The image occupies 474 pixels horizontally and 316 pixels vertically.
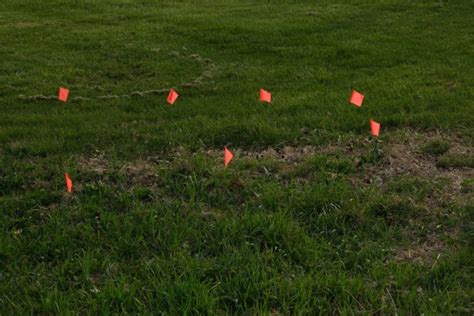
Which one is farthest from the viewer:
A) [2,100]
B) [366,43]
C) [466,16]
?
[466,16]

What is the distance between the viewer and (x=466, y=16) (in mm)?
10570

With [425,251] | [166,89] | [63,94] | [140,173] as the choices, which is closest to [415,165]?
[425,251]

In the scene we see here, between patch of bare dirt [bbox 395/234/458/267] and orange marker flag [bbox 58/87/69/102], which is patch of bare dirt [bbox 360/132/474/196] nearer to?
patch of bare dirt [bbox 395/234/458/267]

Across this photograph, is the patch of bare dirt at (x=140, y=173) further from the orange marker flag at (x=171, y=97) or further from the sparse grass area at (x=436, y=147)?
the sparse grass area at (x=436, y=147)

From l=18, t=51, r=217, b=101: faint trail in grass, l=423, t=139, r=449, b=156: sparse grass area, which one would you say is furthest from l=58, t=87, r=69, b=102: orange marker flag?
l=423, t=139, r=449, b=156: sparse grass area

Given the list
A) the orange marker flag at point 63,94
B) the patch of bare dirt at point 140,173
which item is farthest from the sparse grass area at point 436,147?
the orange marker flag at point 63,94

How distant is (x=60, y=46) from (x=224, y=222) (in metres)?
6.40

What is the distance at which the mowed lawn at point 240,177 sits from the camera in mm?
3264

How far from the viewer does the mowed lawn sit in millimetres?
3264

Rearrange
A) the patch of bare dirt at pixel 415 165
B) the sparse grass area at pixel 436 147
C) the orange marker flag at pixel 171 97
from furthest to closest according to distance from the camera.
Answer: the orange marker flag at pixel 171 97, the sparse grass area at pixel 436 147, the patch of bare dirt at pixel 415 165

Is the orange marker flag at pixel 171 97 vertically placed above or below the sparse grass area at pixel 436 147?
above

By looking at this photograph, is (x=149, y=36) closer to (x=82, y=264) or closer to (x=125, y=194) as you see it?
(x=125, y=194)

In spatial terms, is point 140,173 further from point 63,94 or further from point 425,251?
point 425,251

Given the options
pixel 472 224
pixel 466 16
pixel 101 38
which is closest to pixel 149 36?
pixel 101 38
